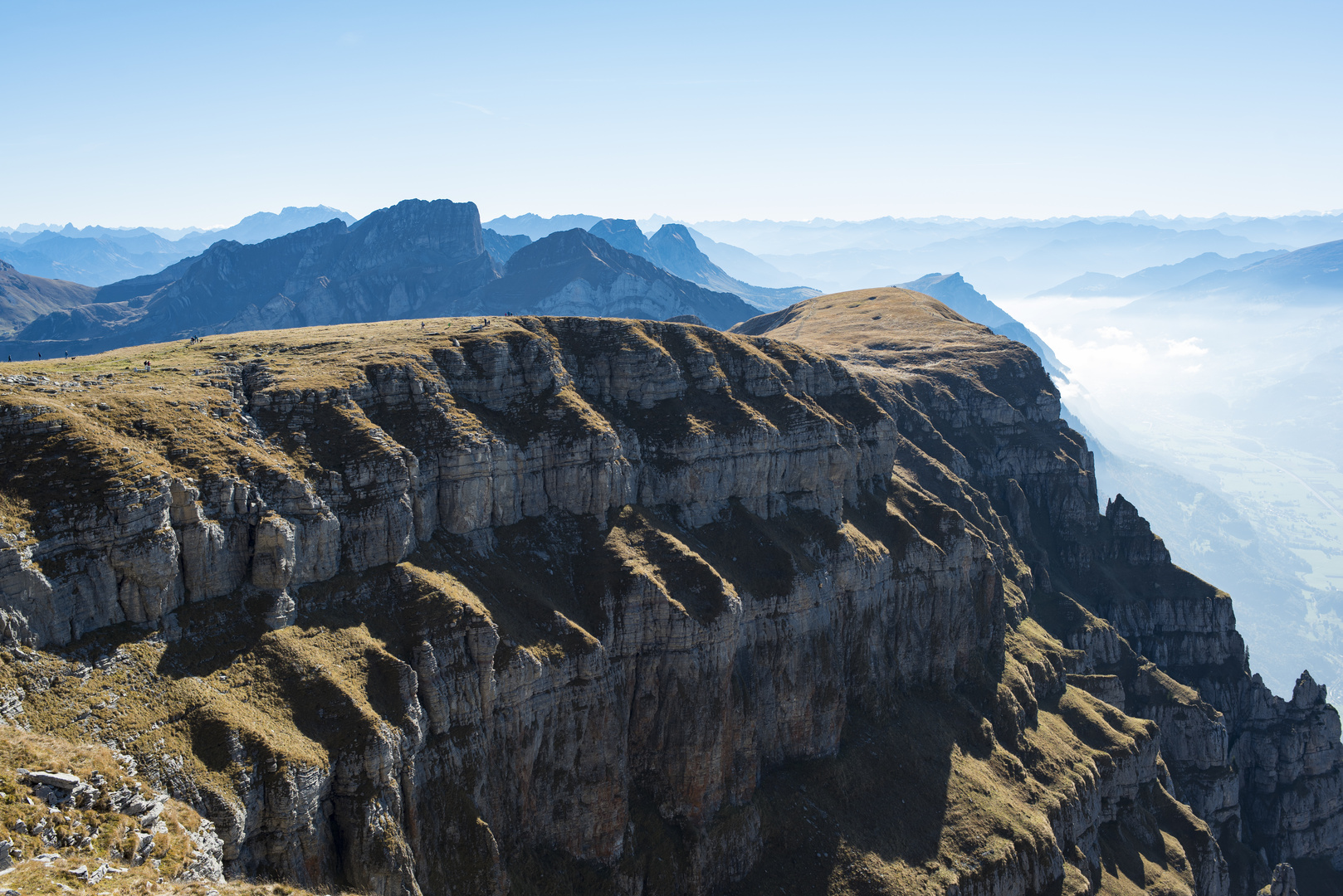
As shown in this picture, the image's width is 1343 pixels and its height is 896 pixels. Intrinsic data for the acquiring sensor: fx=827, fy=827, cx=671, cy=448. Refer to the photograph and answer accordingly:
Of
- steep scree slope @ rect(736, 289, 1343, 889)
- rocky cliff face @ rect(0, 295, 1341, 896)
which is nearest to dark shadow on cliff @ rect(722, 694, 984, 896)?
rocky cliff face @ rect(0, 295, 1341, 896)

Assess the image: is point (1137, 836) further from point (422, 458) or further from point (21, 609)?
point (21, 609)

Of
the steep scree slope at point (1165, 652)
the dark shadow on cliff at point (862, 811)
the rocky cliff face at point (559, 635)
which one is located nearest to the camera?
the rocky cliff face at point (559, 635)

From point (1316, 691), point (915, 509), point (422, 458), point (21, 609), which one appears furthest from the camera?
point (1316, 691)

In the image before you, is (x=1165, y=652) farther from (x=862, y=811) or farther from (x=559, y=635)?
(x=559, y=635)

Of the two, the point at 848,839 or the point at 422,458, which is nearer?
the point at 422,458

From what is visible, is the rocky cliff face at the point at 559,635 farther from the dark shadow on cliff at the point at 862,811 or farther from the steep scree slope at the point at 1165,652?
the steep scree slope at the point at 1165,652

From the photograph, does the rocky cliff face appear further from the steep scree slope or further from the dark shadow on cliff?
the steep scree slope

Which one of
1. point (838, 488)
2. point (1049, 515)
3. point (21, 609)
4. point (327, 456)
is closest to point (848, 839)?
point (838, 488)

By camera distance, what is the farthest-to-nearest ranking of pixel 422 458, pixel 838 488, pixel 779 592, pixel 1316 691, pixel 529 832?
pixel 1316 691 → pixel 838 488 → pixel 779 592 → pixel 422 458 → pixel 529 832

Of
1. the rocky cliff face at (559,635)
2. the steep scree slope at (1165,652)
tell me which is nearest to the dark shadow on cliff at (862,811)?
the rocky cliff face at (559,635)
